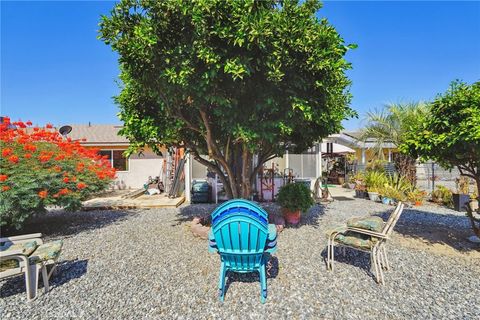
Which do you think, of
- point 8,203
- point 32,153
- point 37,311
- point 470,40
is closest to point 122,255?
point 37,311

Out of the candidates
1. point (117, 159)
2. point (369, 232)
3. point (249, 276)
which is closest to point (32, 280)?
point (249, 276)

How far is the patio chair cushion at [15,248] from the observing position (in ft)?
10.9

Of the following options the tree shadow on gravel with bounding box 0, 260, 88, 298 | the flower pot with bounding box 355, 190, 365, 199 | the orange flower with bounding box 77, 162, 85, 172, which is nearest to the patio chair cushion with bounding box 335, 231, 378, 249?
the tree shadow on gravel with bounding box 0, 260, 88, 298

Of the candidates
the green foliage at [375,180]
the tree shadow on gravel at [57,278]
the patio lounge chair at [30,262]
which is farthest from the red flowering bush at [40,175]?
the green foliage at [375,180]

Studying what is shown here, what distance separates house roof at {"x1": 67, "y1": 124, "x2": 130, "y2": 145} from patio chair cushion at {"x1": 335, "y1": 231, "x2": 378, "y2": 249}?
42.5 feet

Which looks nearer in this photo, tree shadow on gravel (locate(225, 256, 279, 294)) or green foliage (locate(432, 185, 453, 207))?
tree shadow on gravel (locate(225, 256, 279, 294))

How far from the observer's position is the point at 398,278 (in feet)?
12.3

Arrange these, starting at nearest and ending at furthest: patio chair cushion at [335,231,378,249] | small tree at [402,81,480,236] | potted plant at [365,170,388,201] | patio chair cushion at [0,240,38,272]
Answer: patio chair cushion at [0,240,38,272] → patio chair cushion at [335,231,378,249] → small tree at [402,81,480,236] → potted plant at [365,170,388,201]

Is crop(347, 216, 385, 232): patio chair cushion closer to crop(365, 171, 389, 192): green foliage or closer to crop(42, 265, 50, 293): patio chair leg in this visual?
crop(42, 265, 50, 293): patio chair leg

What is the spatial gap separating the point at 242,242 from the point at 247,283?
32.0 inches

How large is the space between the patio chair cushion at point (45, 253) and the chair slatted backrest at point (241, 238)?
2.37 metres

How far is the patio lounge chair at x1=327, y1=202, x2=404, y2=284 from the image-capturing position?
3.68m

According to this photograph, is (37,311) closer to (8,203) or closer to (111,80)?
(8,203)

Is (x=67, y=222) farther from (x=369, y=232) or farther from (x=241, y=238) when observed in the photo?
(x=369, y=232)
